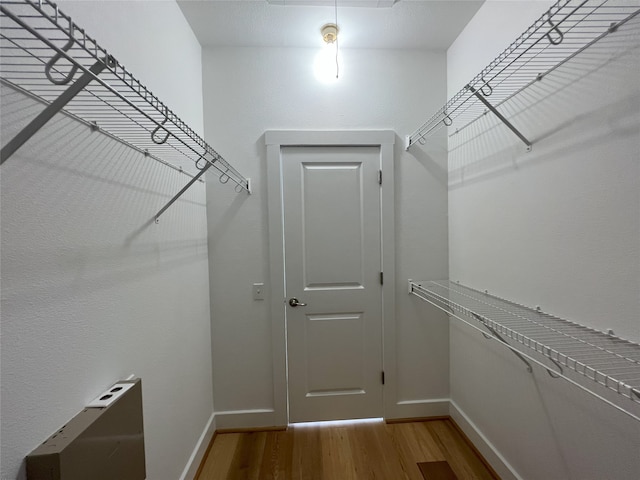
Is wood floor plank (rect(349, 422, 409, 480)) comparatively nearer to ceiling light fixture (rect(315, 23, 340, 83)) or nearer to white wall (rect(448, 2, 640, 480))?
white wall (rect(448, 2, 640, 480))

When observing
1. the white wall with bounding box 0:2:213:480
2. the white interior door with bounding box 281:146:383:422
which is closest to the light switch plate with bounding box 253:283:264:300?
the white interior door with bounding box 281:146:383:422

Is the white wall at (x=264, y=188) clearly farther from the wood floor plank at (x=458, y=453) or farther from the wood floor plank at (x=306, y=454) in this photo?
the wood floor plank at (x=306, y=454)

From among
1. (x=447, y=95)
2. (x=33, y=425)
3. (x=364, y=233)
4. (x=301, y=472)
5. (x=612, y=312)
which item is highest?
(x=447, y=95)

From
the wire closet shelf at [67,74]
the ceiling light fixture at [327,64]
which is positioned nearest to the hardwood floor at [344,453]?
the wire closet shelf at [67,74]

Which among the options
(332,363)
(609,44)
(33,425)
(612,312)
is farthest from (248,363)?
(609,44)

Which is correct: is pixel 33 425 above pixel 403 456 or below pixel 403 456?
above

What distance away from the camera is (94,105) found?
3.03ft

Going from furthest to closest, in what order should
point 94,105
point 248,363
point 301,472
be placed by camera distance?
point 248,363 < point 301,472 < point 94,105

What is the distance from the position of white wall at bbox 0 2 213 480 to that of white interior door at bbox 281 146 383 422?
0.70 metres

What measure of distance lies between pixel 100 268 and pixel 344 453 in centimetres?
180

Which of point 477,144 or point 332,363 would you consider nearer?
point 477,144

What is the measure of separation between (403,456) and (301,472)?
0.65m

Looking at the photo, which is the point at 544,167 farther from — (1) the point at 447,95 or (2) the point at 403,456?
(2) the point at 403,456

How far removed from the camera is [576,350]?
38.4 inches
